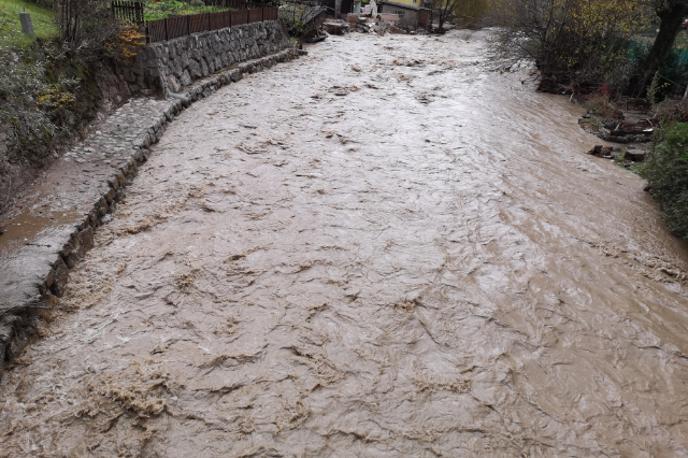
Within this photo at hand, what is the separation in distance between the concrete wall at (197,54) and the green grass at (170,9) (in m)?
0.94

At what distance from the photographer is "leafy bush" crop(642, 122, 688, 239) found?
663cm

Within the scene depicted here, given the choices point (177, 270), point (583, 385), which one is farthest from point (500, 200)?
point (177, 270)

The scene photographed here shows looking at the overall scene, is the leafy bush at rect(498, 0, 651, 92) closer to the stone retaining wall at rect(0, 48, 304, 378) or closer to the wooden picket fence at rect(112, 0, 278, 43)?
the wooden picket fence at rect(112, 0, 278, 43)

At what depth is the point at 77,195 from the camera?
5980 mm

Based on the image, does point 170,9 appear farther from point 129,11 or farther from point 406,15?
point 406,15

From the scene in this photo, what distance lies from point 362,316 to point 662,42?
13.4m

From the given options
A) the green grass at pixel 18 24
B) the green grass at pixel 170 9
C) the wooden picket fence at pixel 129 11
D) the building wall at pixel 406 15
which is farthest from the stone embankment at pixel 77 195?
the building wall at pixel 406 15

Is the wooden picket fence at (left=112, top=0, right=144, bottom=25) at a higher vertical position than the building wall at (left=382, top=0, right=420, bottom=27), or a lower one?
lower

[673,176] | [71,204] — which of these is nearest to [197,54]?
[71,204]

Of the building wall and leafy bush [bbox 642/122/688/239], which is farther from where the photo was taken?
the building wall

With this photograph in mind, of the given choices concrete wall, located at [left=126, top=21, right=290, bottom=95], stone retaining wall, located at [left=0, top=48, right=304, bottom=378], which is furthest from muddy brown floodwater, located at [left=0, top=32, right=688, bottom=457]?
concrete wall, located at [left=126, top=21, right=290, bottom=95]

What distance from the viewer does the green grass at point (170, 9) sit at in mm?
11742

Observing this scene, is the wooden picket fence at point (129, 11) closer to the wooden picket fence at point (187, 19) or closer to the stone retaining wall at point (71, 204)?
the wooden picket fence at point (187, 19)

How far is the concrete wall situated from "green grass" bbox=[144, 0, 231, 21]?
0.94m
